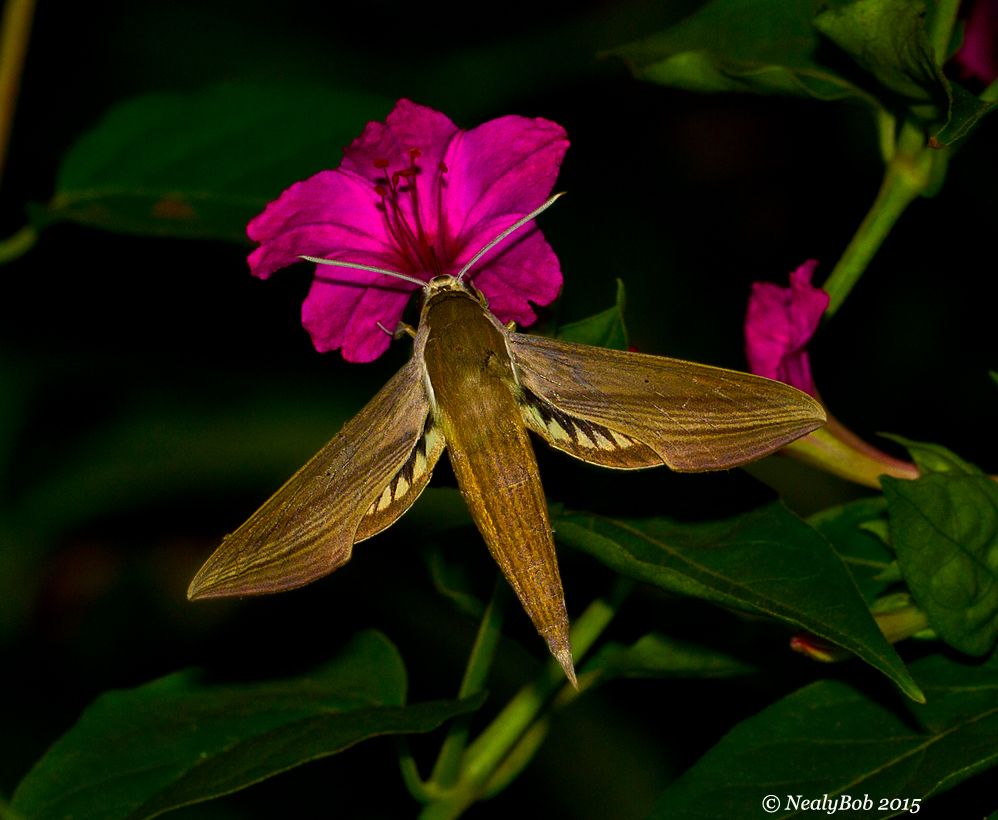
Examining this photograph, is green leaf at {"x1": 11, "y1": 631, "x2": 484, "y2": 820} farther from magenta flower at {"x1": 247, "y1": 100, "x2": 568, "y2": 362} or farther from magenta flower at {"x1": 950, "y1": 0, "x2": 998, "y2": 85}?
magenta flower at {"x1": 950, "y1": 0, "x2": 998, "y2": 85}

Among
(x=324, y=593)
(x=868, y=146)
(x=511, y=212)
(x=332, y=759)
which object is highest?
(x=511, y=212)

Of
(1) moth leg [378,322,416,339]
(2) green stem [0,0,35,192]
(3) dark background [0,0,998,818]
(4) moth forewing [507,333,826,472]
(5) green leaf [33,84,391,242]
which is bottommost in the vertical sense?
(3) dark background [0,0,998,818]

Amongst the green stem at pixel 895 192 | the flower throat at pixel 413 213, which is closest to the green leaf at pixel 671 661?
the green stem at pixel 895 192

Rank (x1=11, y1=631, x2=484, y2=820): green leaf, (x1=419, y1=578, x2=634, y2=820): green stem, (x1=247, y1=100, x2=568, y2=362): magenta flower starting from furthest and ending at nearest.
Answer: (x1=419, y1=578, x2=634, y2=820): green stem → (x1=247, y1=100, x2=568, y2=362): magenta flower → (x1=11, y1=631, x2=484, y2=820): green leaf

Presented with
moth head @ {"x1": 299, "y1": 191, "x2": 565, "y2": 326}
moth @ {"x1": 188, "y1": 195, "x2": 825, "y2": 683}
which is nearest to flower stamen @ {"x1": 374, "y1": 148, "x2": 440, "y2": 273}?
moth head @ {"x1": 299, "y1": 191, "x2": 565, "y2": 326}

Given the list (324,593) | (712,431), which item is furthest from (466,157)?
(324,593)

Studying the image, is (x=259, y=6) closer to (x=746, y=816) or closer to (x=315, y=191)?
(x=315, y=191)

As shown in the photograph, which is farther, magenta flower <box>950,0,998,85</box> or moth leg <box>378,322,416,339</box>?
magenta flower <box>950,0,998,85</box>
